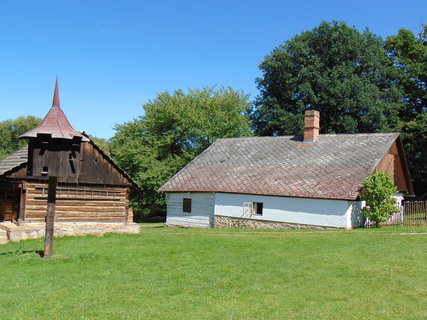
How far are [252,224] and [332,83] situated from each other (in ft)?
57.0

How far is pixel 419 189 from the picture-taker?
139 feet

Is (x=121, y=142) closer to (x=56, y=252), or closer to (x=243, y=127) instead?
(x=243, y=127)

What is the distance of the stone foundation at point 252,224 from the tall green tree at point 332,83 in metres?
14.2

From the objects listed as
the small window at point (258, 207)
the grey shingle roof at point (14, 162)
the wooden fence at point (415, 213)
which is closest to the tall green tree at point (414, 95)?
the wooden fence at point (415, 213)

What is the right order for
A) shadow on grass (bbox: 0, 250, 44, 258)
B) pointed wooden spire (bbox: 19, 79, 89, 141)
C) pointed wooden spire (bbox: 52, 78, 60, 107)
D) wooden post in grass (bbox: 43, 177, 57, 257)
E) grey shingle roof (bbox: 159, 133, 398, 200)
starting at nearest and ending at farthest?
pointed wooden spire (bbox: 19, 79, 89, 141) < wooden post in grass (bbox: 43, 177, 57, 257) < shadow on grass (bbox: 0, 250, 44, 258) < pointed wooden spire (bbox: 52, 78, 60, 107) < grey shingle roof (bbox: 159, 133, 398, 200)

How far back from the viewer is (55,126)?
14.7 metres

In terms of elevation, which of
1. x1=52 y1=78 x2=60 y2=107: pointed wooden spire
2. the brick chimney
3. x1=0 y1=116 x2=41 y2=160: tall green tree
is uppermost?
x1=0 y1=116 x2=41 y2=160: tall green tree

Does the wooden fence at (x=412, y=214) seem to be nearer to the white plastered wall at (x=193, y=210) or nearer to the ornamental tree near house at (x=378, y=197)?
the ornamental tree near house at (x=378, y=197)

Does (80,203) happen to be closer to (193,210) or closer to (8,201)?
(8,201)

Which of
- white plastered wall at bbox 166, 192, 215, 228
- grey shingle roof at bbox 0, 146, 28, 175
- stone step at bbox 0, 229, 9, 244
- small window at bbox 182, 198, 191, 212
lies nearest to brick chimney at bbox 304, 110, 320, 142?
white plastered wall at bbox 166, 192, 215, 228

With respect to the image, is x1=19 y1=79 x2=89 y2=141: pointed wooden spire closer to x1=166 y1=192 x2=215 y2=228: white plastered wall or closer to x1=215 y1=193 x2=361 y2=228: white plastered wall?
x1=215 y1=193 x2=361 y2=228: white plastered wall

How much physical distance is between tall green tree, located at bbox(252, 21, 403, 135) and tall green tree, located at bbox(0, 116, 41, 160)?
39.7m

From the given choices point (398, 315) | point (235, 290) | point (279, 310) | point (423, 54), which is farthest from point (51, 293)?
point (423, 54)

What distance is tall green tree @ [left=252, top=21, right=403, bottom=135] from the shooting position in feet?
125
